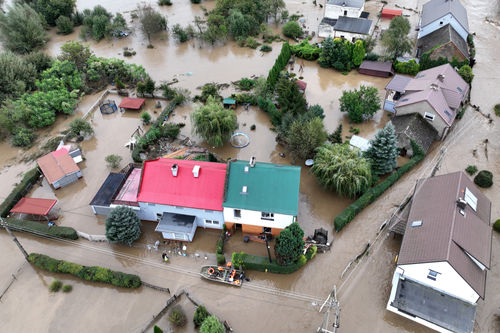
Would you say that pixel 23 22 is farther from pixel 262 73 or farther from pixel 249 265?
pixel 249 265

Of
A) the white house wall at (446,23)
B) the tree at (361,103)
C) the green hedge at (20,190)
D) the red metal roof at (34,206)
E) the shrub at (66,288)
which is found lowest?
the shrub at (66,288)

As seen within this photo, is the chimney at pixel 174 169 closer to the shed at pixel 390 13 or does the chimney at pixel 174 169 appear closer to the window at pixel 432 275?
the window at pixel 432 275

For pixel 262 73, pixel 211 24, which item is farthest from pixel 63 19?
pixel 262 73

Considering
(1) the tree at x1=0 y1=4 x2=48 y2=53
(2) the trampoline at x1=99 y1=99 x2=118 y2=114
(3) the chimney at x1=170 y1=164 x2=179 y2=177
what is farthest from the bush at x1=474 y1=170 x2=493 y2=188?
(1) the tree at x1=0 y1=4 x2=48 y2=53

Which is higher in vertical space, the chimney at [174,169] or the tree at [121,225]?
the chimney at [174,169]

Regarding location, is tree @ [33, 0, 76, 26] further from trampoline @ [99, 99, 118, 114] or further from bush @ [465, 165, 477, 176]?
bush @ [465, 165, 477, 176]

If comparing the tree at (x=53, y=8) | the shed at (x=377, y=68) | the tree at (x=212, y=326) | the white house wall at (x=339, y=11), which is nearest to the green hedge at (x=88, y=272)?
the tree at (x=212, y=326)

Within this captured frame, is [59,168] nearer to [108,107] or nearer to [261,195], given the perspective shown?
[108,107]
